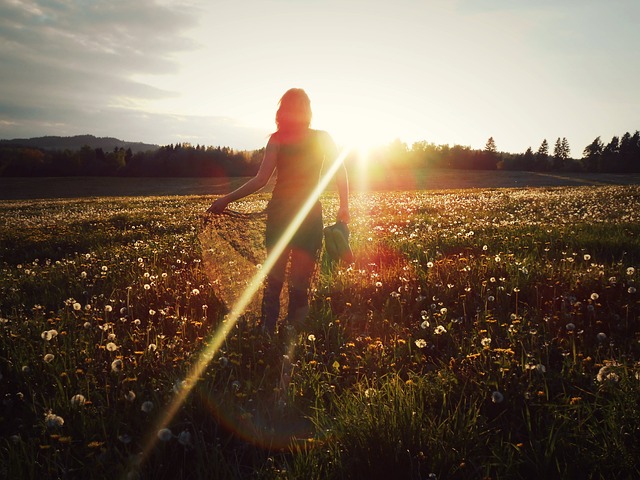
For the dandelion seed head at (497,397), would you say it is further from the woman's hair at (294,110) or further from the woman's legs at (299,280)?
the woman's hair at (294,110)

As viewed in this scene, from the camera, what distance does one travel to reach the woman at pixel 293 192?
15.9 feet

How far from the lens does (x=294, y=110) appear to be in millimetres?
4773

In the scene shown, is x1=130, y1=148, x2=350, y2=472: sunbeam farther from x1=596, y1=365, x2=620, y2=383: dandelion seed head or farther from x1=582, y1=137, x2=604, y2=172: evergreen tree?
x1=582, y1=137, x2=604, y2=172: evergreen tree

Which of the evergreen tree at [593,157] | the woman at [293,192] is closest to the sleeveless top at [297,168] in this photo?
the woman at [293,192]

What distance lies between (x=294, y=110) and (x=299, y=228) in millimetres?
1411

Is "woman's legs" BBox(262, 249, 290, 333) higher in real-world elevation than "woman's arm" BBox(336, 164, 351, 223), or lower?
lower

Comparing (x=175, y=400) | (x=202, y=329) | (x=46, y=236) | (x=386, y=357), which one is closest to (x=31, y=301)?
(x=202, y=329)

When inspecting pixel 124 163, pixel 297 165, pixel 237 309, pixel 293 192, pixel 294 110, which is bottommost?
pixel 237 309

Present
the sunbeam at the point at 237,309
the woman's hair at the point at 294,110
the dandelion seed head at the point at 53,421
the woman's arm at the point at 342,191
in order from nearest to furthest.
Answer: the dandelion seed head at the point at 53,421
the sunbeam at the point at 237,309
the woman's hair at the point at 294,110
the woman's arm at the point at 342,191

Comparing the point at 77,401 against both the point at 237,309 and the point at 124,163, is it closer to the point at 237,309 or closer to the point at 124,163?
the point at 237,309

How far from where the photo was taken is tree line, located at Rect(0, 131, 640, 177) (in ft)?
321

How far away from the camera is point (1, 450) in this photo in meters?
2.68

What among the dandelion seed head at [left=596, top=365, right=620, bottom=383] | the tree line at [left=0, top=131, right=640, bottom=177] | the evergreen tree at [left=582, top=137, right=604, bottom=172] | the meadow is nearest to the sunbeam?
the meadow

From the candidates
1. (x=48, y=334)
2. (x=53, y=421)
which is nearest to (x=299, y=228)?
(x=48, y=334)
